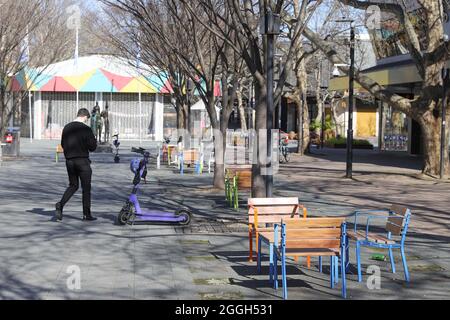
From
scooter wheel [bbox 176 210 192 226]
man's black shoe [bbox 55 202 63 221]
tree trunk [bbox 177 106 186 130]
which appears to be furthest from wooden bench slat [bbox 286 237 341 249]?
tree trunk [bbox 177 106 186 130]

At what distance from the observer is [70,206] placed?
1475cm

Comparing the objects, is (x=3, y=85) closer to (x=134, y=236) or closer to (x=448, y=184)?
(x=448, y=184)

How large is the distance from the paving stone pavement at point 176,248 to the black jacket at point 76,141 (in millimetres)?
1171

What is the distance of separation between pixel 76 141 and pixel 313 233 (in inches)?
228

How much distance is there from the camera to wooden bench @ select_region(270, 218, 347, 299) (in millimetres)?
7832

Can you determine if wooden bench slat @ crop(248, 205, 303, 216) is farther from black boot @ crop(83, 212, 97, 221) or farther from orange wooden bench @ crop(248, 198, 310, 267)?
black boot @ crop(83, 212, 97, 221)

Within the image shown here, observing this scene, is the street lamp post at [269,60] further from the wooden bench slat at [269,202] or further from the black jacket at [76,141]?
the black jacket at [76,141]

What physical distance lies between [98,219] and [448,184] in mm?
11370

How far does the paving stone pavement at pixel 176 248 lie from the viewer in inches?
309

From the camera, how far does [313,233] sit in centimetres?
787

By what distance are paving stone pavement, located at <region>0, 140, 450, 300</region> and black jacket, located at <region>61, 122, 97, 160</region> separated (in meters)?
1.17
